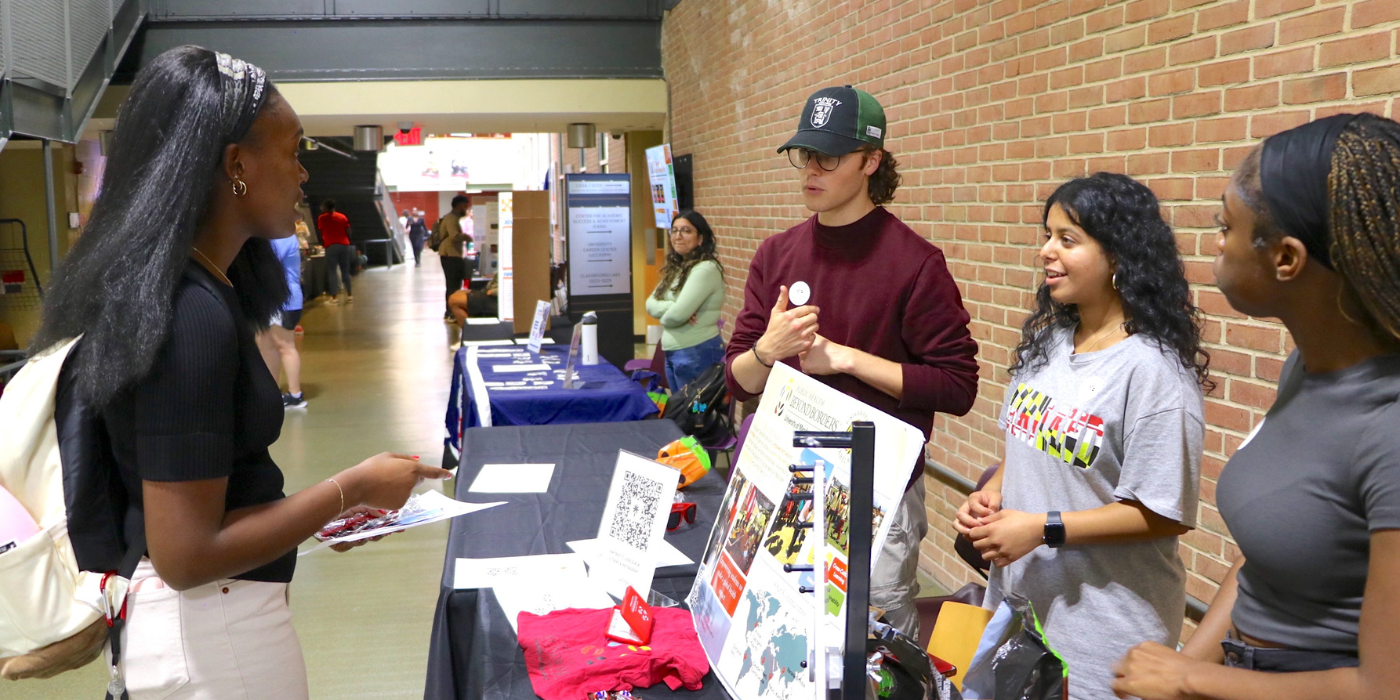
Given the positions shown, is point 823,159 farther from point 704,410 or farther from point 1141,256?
point 704,410

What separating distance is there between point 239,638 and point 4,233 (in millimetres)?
10713

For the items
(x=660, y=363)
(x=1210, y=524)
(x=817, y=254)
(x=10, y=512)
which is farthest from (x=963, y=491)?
(x=10, y=512)

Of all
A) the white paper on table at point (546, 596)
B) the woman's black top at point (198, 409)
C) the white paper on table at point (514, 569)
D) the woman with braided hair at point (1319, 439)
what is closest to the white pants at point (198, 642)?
the woman's black top at point (198, 409)

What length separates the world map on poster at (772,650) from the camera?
1.20 m

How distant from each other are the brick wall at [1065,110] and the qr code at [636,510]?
145 cm

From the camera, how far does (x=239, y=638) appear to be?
1320 mm

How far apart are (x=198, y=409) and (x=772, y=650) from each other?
77cm

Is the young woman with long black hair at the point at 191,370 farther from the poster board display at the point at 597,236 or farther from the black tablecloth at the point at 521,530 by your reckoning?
the poster board display at the point at 597,236

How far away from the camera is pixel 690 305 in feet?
18.5

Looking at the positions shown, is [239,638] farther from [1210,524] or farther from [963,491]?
[963,491]

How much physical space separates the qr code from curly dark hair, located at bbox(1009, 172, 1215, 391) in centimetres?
92

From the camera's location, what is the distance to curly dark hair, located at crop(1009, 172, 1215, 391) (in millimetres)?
1687

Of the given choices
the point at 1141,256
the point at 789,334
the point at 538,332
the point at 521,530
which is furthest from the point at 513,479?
the point at 538,332

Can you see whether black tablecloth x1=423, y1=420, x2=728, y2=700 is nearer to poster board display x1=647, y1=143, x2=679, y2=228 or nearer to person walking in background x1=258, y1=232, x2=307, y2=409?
person walking in background x1=258, y1=232, x2=307, y2=409
